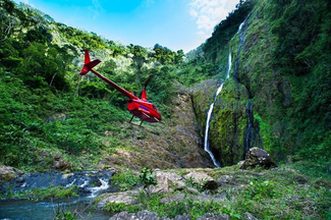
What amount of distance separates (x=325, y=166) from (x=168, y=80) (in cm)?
2526

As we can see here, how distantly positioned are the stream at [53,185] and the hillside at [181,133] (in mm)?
65

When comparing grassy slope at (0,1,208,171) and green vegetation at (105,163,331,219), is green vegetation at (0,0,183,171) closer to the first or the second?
grassy slope at (0,1,208,171)

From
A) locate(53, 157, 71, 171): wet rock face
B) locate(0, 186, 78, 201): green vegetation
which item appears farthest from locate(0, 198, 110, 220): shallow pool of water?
locate(53, 157, 71, 171): wet rock face

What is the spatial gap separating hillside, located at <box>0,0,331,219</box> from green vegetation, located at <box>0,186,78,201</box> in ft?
0.18

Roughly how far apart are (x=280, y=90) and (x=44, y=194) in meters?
17.1

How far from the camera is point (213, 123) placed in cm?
2944

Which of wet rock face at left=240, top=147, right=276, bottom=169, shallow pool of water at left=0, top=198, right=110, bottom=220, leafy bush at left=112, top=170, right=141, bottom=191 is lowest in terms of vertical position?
shallow pool of water at left=0, top=198, right=110, bottom=220

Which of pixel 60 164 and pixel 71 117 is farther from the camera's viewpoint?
pixel 71 117

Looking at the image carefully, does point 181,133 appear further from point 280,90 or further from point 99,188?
point 99,188

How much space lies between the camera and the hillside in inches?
433

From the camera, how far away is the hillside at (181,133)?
36.1 ft

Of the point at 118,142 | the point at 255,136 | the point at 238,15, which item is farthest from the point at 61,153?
the point at 238,15

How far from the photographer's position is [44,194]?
46.9 feet

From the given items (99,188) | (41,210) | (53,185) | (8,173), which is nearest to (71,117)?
(8,173)
